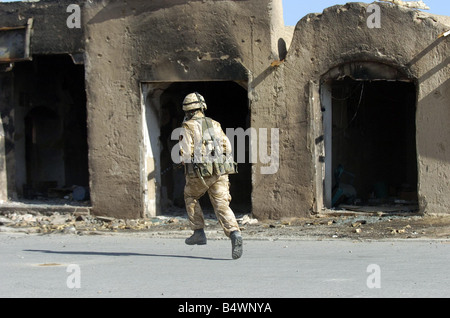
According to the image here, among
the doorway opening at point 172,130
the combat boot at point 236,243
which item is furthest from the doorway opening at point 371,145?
the combat boot at point 236,243

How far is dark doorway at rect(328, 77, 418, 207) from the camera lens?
14664 millimetres

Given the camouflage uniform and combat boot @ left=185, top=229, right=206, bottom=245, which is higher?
the camouflage uniform

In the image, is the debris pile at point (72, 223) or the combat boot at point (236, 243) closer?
the combat boot at point (236, 243)

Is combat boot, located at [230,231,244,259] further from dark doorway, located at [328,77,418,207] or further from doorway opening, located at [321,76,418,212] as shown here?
dark doorway, located at [328,77,418,207]

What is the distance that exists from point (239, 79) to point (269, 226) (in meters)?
2.44

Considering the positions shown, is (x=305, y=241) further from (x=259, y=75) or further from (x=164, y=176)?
(x=164, y=176)

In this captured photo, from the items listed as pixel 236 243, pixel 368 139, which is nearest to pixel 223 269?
pixel 236 243

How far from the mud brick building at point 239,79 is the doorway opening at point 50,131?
320 millimetres

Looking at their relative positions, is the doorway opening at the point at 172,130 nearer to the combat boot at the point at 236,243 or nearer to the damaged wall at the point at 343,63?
the damaged wall at the point at 343,63

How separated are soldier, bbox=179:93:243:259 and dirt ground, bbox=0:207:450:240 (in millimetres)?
2337

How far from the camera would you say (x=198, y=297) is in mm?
6191

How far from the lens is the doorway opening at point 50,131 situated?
50.2 feet

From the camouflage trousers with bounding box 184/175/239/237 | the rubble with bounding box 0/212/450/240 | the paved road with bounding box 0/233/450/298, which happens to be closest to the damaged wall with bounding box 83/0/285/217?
the rubble with bounding box 0/212/450/240

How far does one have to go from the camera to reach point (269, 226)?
11641 millimetres
